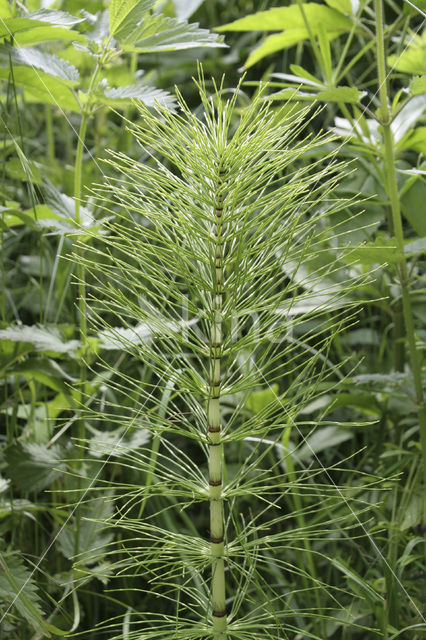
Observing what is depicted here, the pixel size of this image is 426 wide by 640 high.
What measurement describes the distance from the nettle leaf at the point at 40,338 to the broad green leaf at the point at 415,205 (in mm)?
655

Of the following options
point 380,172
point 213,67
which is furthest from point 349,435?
point 213,67

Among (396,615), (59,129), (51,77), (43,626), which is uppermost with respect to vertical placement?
(51,77)

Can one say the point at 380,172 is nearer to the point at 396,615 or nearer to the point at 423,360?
the point at 423,360

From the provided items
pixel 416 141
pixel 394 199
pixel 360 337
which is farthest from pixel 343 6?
pixel 360 337

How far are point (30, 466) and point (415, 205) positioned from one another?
33.2 inches

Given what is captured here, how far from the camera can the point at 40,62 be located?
1.22 m

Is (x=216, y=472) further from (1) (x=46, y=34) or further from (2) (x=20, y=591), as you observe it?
(1) (x=46, y=34)

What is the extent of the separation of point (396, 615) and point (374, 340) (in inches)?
26.1

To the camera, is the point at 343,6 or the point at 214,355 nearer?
the point at 214,355

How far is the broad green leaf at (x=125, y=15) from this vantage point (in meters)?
1.13

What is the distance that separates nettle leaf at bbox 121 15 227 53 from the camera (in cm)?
118

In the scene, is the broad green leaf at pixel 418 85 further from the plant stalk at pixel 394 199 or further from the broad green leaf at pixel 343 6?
the broad green leaf at pixel 343 6

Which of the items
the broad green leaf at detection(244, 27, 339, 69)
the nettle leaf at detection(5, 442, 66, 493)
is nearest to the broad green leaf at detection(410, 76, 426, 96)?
the broad green leaf at detection(244, 27, 339, 69)

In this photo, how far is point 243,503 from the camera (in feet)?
5.37
